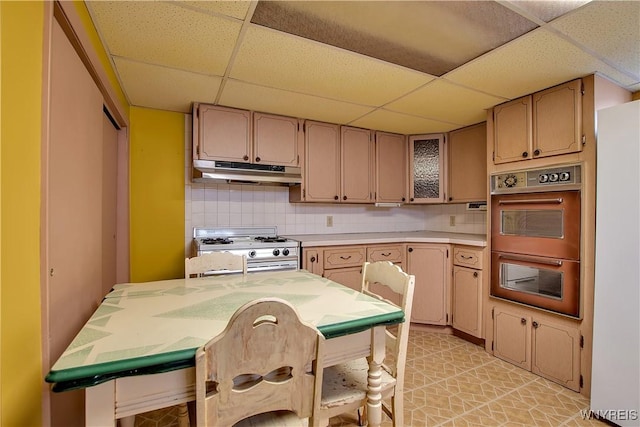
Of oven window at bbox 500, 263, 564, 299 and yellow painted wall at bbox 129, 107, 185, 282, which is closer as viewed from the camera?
oven window at bbox 500, 263, 564, 299

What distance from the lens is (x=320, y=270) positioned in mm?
2773

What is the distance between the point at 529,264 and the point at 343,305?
1842 mm

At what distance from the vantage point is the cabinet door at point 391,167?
3.41 m

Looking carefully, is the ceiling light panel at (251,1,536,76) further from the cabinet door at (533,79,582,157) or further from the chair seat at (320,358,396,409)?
the chair seat at (320,358,396,409)

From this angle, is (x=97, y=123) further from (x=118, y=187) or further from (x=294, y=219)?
(x=294, y=219)

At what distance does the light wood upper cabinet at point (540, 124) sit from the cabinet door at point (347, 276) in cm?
158

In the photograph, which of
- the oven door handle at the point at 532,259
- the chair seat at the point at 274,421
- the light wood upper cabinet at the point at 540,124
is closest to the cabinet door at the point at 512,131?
the light wood upper cabinet at the point at 540,124

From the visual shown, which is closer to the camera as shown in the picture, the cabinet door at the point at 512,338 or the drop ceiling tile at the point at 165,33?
the drop ceiling tile at the point at 165,33

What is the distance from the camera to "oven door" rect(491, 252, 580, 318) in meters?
2.00

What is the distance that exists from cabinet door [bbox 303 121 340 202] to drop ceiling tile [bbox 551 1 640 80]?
1.98 metres

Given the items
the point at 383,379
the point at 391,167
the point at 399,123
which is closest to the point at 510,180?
the point at 399,123

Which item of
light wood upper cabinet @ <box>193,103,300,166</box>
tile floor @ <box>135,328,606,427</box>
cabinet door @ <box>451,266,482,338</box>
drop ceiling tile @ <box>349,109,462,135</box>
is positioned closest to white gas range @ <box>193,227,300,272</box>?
light wood upper cabinet @ <box>193,103,300,166</box>

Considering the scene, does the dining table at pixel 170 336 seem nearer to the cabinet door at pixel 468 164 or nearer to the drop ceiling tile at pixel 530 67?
the drop ceiling tile at pixel 530 67

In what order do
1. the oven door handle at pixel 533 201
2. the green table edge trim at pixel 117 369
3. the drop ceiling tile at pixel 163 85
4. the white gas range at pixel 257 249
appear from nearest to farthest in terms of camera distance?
the green table edge trim at pixel 117 369 < the drop ceiling tile at pixel 163 85 < the oven door handle at pixel 533 201 < the white gas range at pixel 257 249
